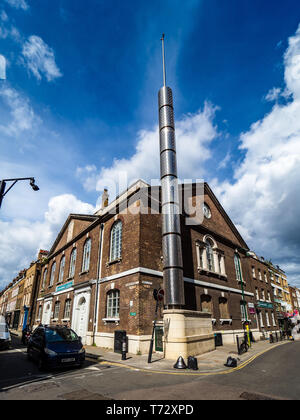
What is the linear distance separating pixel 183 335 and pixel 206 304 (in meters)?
7.05

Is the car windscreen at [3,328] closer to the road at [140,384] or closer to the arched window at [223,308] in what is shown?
Answer: the road at [140,384]

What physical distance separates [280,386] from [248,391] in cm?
129

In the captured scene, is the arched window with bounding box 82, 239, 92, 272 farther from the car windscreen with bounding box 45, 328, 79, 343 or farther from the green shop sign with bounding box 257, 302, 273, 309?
the green shop sign with bounding box 257, 302, 273, 309

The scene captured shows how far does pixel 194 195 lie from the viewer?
842 inches

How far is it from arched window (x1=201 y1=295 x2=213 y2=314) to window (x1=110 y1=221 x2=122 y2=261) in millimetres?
7051

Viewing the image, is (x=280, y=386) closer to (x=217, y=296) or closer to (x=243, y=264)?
(x=217, y=296)

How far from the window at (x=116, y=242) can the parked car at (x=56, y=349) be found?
20.2ft

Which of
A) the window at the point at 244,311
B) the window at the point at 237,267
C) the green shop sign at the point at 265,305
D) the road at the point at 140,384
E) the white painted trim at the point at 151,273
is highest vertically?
the window at the point at 237,267

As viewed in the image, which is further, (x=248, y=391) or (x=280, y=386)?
(x=280, y=386)

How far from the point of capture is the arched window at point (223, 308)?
19.2 m

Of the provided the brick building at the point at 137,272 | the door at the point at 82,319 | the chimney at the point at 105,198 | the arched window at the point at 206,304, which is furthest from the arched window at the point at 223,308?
the chimney at the point at 105,198

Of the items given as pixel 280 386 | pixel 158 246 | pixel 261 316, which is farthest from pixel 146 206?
pixel 261 316

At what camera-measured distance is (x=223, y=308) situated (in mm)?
19594

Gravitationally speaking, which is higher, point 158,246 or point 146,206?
point 146,206
